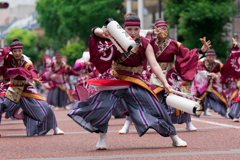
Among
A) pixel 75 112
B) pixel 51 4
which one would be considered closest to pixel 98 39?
pixel 75 112

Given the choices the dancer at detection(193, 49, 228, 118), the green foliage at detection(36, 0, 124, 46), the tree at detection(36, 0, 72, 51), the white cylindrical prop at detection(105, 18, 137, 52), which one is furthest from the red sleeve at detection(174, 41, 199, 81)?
the tree at detection(36, 0, 72, 51)

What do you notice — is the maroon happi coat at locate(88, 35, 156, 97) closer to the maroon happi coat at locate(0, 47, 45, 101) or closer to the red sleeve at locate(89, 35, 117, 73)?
the red sleeve at locate(89, 35, 117, 73)

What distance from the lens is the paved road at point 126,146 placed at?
6.41m

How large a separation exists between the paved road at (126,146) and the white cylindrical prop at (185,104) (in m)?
0.52

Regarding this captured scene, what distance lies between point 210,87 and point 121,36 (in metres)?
8.35

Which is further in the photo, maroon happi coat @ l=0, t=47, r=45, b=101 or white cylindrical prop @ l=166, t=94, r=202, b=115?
maroon happi coat @ l=0, t=47, r=45, b=101

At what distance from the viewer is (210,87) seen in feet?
45.4

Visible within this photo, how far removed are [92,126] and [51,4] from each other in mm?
42085

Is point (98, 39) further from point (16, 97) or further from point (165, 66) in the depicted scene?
point (16, 97)

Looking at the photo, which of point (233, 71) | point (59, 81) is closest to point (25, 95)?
point (233, 71)

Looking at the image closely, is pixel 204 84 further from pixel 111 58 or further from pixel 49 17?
pixel 49 17

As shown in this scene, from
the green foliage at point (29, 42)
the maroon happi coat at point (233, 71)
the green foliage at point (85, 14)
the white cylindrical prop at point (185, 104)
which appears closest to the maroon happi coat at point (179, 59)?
the white cylindrical prop at point (185, 104)

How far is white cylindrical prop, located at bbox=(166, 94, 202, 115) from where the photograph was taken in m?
6.08

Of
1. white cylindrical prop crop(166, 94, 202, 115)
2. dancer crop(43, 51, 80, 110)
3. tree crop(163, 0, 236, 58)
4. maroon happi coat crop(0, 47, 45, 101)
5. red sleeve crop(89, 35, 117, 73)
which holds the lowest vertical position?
dancer crop(43, 51, 80, 110)
